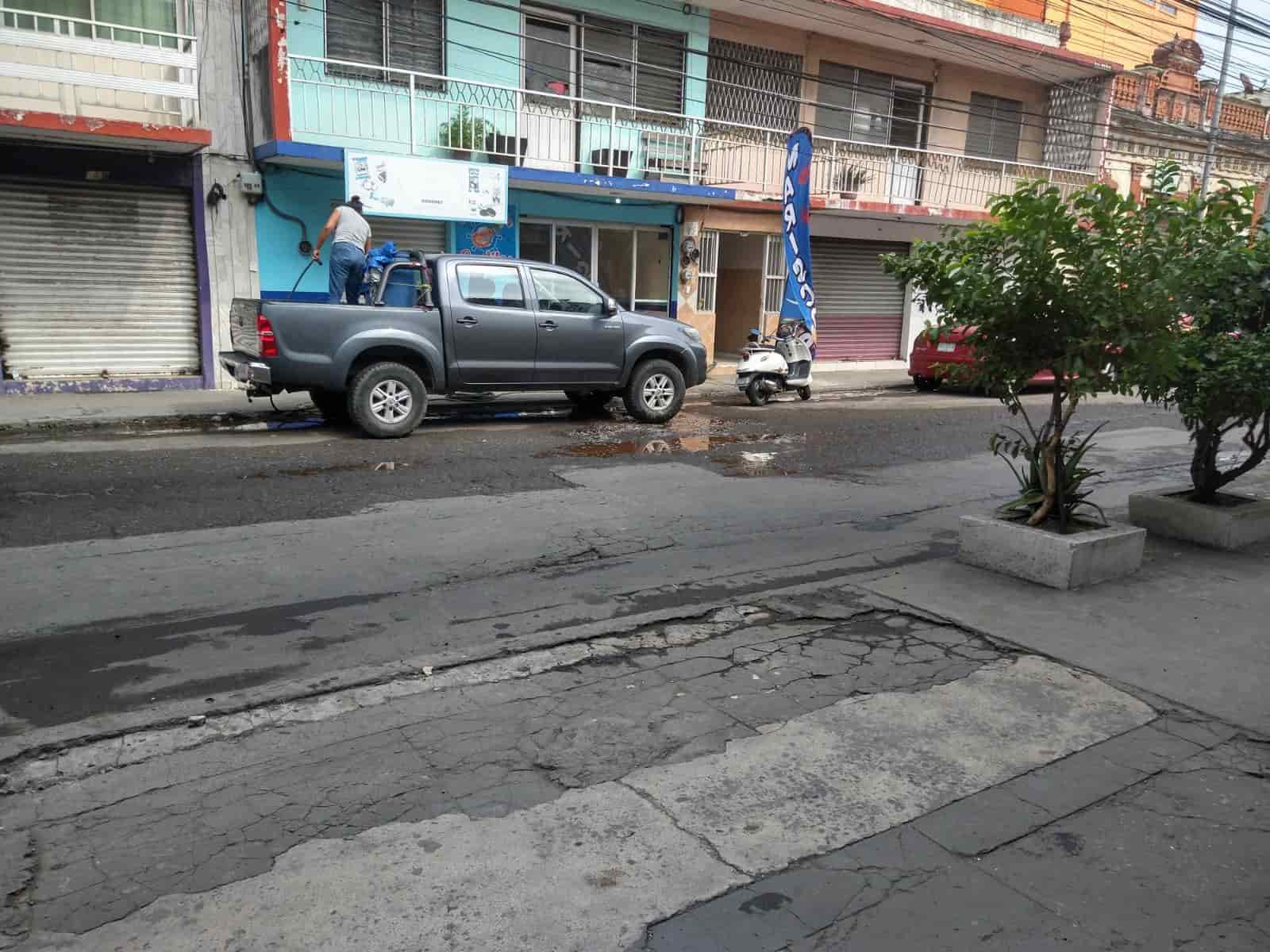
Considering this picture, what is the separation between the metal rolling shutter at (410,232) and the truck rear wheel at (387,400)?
5.07 metres

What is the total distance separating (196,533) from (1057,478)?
18.9ft

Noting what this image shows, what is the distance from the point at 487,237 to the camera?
16031 mm

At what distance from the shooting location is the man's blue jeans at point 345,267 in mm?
11680

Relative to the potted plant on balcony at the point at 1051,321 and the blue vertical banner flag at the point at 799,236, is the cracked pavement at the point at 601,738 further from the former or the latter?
the blue vertical banner flag at the point at 799,236

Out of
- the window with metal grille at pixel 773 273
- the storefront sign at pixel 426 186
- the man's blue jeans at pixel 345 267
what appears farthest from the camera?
the window with metal grille at pixel 773 273

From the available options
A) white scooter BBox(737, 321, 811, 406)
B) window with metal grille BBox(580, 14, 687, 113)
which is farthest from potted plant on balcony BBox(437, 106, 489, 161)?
white scooter BBox(737, 321, 811, 406)

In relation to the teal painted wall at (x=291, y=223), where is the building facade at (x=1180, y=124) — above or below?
above

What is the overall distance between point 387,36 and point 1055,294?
12349mm

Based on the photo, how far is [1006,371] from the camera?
6.15 m

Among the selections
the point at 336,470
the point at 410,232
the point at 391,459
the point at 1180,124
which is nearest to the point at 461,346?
the point at 391,459

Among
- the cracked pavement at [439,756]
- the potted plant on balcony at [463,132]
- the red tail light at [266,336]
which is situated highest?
the potted plant on balcony at [463,132]

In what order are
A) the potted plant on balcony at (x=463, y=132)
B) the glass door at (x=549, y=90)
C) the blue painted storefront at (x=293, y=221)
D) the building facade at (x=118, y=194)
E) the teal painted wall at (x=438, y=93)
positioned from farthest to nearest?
1. the glass door at (x=549, y=90)
2. the potted plant on balcony at (x=463, y=132)
3. the blue painted storefront at (x=293, y=221)
4. the teal painted wall at (x=438, y=93)
5. the building facade at (x=118, y=194)

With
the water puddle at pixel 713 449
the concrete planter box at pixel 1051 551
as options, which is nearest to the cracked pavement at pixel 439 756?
the concrete planter box at pixel 1051 551

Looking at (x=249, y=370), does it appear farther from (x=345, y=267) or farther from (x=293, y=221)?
(x=293, y=221)
